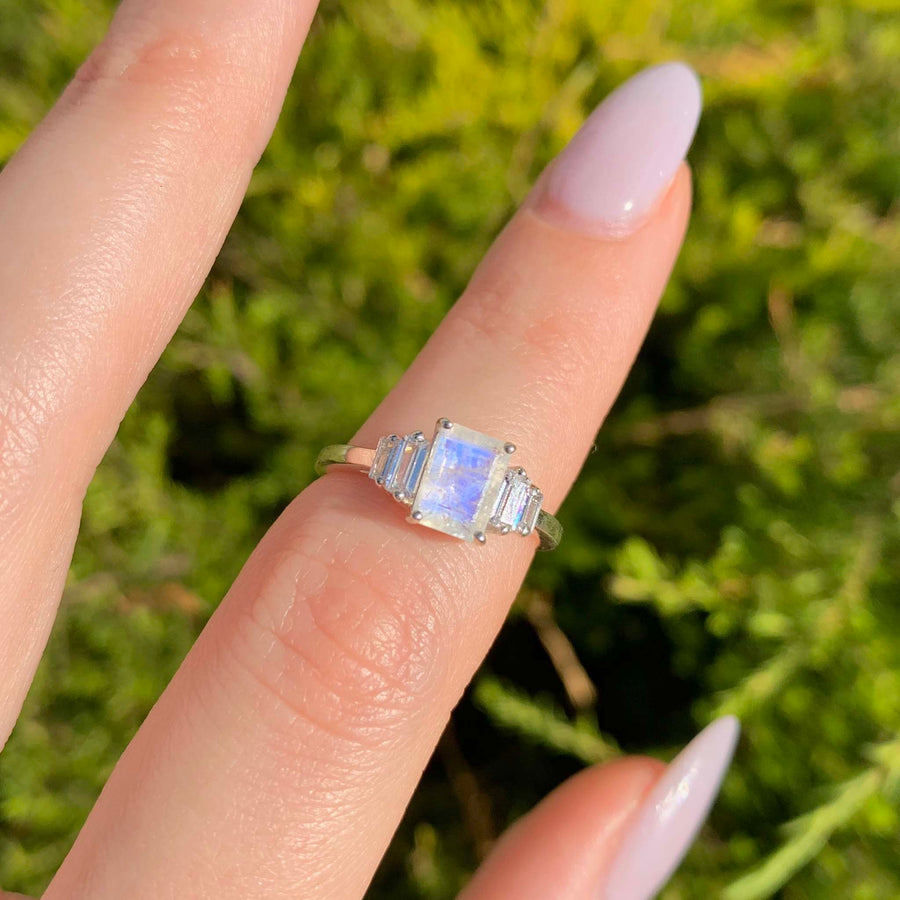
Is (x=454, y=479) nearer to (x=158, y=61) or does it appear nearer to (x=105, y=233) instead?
(x=105, y=233)

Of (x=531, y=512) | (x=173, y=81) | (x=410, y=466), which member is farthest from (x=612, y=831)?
(x=173, y=81)

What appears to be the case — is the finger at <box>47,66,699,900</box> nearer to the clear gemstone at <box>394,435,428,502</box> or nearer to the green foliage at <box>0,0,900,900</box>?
the clear gemstone at <box>394,435,428,502</box>

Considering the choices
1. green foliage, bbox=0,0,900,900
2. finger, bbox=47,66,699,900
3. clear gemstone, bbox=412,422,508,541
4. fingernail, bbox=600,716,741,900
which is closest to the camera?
finger, bbox=47,66,699,900

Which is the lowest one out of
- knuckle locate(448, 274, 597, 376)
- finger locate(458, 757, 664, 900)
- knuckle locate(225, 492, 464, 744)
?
finger locate(458, 757, 664, 900)

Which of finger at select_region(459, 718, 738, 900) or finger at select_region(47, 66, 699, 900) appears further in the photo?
finger at select_region(459, 718, 738, 900)

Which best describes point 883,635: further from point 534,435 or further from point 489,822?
point 489,822

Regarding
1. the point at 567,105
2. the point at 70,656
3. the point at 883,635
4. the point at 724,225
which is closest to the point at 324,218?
the point at 567,105

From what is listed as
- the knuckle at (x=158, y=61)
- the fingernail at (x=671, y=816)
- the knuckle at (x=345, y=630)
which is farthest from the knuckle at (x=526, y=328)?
the fingernail at (x=671, y=816)

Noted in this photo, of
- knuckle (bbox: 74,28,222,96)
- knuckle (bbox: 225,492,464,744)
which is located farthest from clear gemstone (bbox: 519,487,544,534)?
knuckle (bbox: 74,28,222,96)
